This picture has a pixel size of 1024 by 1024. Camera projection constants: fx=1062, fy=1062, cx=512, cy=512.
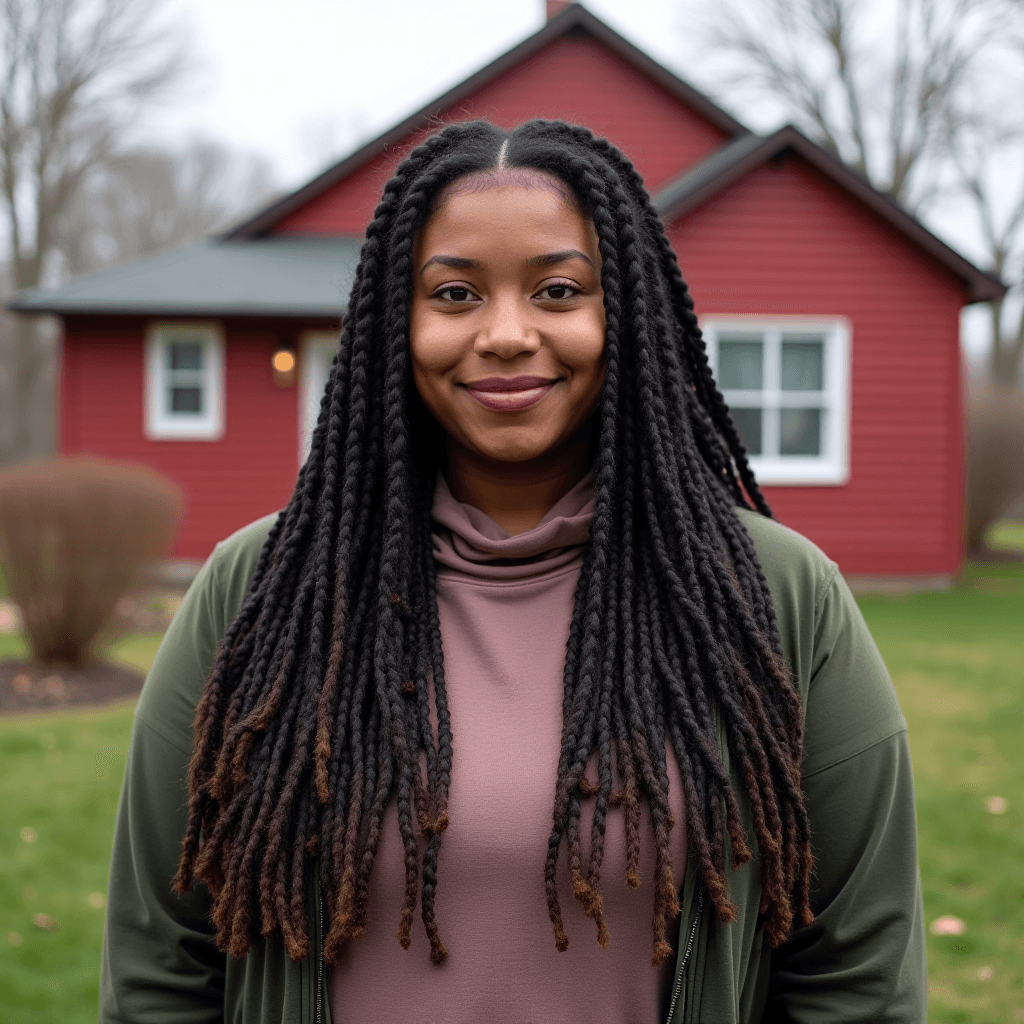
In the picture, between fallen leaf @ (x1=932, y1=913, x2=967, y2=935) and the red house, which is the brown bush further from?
fallen leaf @ (x1=932, y1=913, x2=967, y2=935)

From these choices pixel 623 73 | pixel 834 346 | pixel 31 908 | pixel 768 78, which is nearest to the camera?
pixel 31 908

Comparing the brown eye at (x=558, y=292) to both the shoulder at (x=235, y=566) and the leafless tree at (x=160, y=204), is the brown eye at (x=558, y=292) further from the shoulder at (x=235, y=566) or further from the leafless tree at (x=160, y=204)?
the leafless tree at (x=160, y=204)

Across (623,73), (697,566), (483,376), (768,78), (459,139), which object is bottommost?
(697,566)

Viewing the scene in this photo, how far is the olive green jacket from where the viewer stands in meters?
1.52

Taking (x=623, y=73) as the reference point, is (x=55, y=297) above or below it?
below

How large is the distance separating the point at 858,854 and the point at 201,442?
12.1 metres

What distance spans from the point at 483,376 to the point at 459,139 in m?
0.39

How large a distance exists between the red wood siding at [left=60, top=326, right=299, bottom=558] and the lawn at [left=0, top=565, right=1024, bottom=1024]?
480 cm

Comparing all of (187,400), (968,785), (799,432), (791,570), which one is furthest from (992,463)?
(791,570)

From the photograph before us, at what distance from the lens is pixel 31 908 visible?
402 cm

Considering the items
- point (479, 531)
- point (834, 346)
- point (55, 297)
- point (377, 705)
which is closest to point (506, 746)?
point (377, 705)

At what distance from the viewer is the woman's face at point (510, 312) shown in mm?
1535

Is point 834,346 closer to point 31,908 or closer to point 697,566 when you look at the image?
point 31,908

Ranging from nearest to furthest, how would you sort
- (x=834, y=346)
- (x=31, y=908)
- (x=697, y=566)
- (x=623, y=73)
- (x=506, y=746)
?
1. (x=506, y=746)
2. (x=697, y=566)
3. (x=31, y=908)
4. (x=834, y=346)
5. (x=623, y=73)
